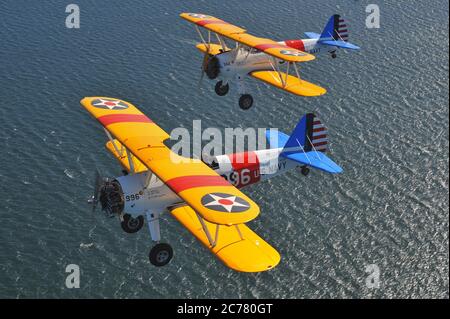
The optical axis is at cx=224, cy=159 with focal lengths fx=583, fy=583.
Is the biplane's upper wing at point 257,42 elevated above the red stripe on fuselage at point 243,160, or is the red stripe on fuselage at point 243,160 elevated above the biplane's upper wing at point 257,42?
the biplane's upper wing at point 257,42

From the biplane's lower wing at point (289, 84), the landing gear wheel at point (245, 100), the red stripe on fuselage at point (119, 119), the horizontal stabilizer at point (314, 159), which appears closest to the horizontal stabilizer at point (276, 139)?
the horizontal stabilizer at point (314, 159)

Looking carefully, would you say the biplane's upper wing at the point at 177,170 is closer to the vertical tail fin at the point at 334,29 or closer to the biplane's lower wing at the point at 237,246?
the biplane's lower wing at the point at 237,246

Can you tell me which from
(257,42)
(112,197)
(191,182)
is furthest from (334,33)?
(191,182)

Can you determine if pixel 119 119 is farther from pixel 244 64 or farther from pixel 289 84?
pixel 289 84

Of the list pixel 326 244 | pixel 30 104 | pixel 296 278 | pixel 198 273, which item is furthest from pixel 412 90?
pixel 30 104

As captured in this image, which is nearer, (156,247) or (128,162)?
(156,247)

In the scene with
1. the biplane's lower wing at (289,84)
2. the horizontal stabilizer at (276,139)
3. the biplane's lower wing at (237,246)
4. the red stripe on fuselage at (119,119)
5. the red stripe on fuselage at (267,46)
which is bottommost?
the biplane's lower wing at (237,246)

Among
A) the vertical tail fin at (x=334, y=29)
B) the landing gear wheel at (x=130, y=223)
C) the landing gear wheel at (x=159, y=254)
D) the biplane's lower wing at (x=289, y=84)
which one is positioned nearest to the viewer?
the landing gear wheel at (x=159, y=254)
